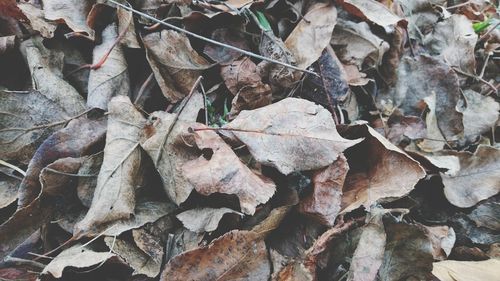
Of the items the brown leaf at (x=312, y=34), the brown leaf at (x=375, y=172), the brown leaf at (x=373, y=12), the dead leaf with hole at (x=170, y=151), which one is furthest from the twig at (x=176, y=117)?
the brown leaf at (x=373, y=12)

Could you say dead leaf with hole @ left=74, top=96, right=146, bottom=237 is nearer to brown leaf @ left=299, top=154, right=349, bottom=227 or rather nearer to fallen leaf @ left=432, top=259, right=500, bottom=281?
brown leaf @ left=299, top=154, right=349, bottom=227

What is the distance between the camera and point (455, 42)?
5.93 ft

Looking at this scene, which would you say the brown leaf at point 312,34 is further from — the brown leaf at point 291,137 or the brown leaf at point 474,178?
the brown leaf at point 474,178

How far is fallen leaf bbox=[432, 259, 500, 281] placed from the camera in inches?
43.3

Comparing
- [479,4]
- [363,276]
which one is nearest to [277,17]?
[363,276]

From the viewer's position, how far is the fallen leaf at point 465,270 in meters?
1.10

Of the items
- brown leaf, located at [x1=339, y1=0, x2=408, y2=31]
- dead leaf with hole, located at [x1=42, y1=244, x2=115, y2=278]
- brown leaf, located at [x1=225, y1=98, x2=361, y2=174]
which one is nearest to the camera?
dead leaf with hole, located at [x1=42, y1=244, x2=115, y2=278]

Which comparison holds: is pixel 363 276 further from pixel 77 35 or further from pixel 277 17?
pixel 77 35

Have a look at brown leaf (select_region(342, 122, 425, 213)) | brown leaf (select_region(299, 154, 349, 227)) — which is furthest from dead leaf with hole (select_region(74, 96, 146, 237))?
brown leaf (select_region(342, 122, 425, 213))

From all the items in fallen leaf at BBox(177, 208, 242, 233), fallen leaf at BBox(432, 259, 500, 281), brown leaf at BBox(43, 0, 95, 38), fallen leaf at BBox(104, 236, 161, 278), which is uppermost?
brown leaf at BBox(43, 0, 95, 38)

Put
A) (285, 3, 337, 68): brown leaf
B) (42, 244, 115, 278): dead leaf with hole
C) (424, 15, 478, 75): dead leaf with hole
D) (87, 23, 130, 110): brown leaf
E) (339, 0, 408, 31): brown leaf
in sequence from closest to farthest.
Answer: (42, 244, 115, 278): dead leaf with hole → (87, 23, 130, 110): brown leaf → (285, 3, 337, 68): brown leaf → (339, 0, 408, 31): brown leaf → (424, 15, 478, 75): dead leaf with hole

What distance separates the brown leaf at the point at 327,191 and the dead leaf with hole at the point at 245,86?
1.00 feet

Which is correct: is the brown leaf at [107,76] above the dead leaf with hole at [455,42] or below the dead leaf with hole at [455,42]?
above

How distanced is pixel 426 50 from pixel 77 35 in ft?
4.29
